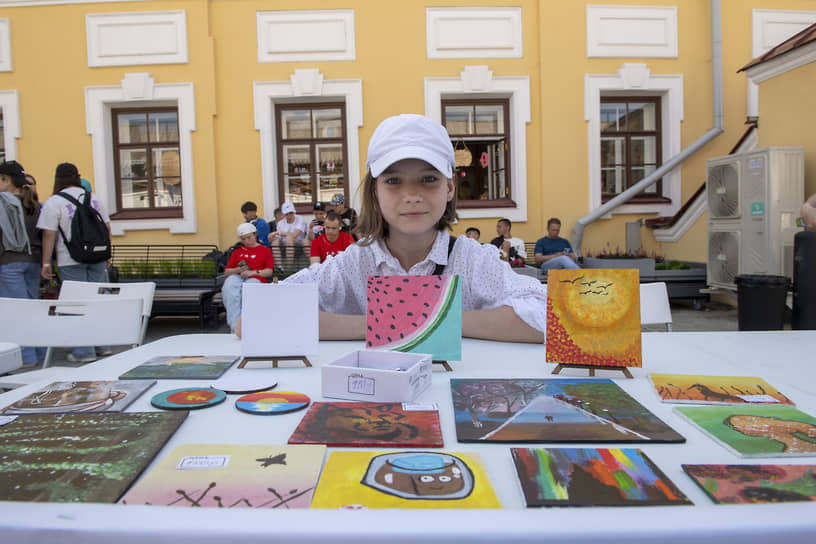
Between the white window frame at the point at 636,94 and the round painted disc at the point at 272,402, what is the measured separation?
736 centimetres

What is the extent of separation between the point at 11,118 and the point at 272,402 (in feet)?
28.3

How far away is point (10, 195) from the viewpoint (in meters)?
3.72

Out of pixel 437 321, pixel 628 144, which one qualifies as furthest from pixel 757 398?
pixel 628 144

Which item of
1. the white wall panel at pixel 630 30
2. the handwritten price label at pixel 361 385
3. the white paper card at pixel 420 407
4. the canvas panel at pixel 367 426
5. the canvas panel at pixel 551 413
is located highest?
the white wall panel at pixel 630 30

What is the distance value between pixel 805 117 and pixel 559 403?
19.9 ft

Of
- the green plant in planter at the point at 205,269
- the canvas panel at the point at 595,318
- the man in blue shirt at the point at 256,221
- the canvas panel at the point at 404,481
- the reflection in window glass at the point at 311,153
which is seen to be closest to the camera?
the canvas panel at the point at 404,481

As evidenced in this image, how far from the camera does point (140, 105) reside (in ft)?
25.1

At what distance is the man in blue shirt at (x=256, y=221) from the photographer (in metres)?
6.84

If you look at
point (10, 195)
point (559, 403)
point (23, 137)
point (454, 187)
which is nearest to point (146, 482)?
point (559, 403)

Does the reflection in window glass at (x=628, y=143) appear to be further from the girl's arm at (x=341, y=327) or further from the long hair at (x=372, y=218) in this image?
the girl's arm at (x=341, y=327)

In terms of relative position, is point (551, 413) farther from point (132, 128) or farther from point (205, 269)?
point (132, 128)

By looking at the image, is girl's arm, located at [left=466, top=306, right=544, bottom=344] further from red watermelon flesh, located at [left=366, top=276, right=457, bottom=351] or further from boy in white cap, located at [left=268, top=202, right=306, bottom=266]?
boy in white cap, located at [left=268, top=202, right=306, bottom=266]

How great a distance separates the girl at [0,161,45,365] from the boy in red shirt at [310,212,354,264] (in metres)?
2.22

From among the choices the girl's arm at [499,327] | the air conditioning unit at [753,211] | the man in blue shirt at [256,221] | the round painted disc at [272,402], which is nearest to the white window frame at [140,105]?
the man in blue shirt at [256,221]
